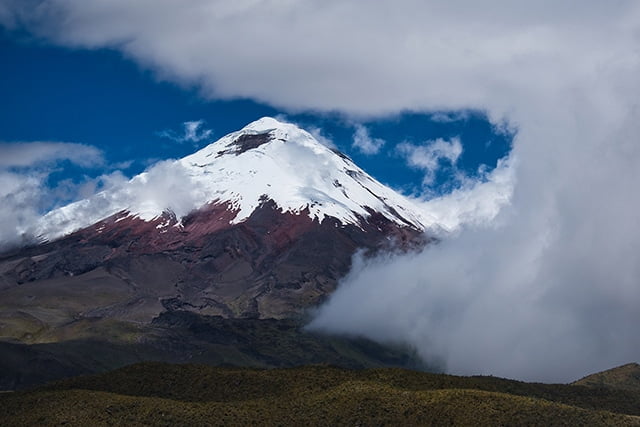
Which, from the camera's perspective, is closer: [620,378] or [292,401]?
[292,401]

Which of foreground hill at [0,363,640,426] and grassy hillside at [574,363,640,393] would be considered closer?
foreground hill at [0,363,640,426]

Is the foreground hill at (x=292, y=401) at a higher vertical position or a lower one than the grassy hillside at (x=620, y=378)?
lower

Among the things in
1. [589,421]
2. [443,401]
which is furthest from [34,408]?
[589,421]

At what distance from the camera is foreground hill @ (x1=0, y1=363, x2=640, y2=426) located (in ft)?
321

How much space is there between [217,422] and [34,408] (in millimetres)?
20839

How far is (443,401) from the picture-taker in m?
99.9

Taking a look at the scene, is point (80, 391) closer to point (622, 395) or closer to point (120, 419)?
point (120, 419)

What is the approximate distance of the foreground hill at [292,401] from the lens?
9775 centimetres

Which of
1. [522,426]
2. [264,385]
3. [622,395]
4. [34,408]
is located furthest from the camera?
[622,395]

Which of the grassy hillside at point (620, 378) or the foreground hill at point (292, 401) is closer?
the foreground hill at point (292, 401)

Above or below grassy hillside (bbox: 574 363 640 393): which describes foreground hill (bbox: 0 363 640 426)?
below

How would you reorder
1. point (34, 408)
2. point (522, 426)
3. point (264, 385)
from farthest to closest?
1. point (264, 385)
2. point (34, 408)
3. point (522, 426)

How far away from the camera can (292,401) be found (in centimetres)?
10425

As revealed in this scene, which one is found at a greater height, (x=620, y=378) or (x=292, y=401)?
(x=620, y=378)
